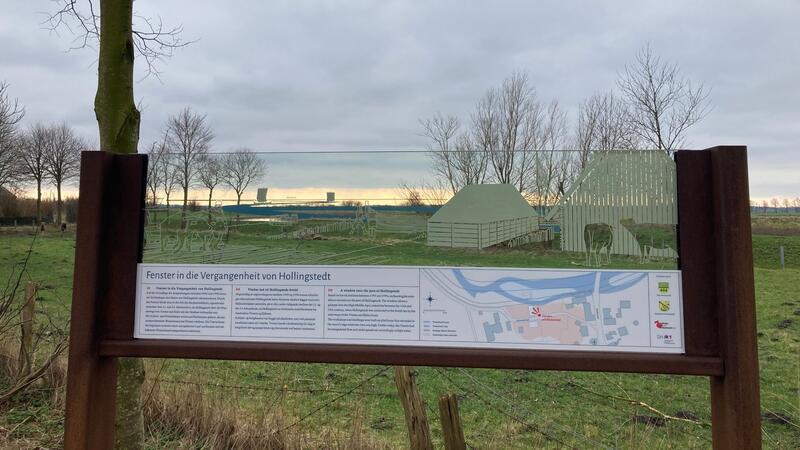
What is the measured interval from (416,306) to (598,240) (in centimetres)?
97

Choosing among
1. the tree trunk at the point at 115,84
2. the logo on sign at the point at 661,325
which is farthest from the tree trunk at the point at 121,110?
the logo on sign at the point at 661,325

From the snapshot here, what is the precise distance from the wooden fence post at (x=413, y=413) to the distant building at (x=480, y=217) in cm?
112

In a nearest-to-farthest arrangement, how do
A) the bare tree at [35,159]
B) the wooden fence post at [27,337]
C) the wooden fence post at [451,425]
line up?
the wooden fence post at [451,425] < the wooden fence post at [27,337] < the bare tree at [35,159]

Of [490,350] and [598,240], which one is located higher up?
[598,240]

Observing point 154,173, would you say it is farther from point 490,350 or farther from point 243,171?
point 490,350

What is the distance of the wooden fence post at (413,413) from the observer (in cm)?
328

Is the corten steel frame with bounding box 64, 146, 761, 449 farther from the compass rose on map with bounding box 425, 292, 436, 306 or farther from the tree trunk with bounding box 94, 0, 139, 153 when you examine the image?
the tree trunk with bounding box 94, 0, 139, 153

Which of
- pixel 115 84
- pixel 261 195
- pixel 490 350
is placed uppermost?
pixel 115 84

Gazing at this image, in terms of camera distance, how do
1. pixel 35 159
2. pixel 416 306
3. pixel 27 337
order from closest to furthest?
pixel 416 306 < pixel 27 337 < pixel 35 159

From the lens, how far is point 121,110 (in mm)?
3344

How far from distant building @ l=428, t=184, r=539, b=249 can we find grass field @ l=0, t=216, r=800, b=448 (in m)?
0.09

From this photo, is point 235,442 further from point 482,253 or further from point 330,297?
point 482,253

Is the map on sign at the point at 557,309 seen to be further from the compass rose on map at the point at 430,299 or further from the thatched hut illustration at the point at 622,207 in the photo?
the thatched hut illustration at the point at 622,207

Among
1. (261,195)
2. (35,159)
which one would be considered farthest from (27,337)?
(35,159)
